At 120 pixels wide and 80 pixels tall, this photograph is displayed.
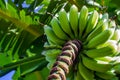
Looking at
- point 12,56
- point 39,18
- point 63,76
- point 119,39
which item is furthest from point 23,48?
point 63,76

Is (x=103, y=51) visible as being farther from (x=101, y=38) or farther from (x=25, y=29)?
(x=25, y=29)

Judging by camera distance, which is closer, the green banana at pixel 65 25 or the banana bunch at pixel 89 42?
the banana bunch at pixel 89 42

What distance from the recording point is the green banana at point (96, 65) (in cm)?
188

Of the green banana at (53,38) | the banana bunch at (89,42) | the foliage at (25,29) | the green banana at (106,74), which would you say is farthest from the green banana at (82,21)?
the foliage at (25,29)

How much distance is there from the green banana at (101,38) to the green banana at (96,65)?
0.08m

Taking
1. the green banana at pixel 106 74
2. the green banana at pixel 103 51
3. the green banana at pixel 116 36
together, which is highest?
the green banana at pixel 116 36

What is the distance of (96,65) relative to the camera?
1.89 m

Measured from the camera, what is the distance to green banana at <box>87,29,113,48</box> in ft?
6.11

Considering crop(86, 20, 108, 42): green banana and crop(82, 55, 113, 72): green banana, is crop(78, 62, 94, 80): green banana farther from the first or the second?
crop(86, 20, 108, 42): green banana

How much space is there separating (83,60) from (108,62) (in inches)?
5.9

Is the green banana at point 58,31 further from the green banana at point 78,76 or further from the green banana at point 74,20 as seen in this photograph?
the green banana at point 78,76

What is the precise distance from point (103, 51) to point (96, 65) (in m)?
0.08

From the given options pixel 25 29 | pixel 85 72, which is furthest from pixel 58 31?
pixel 25 29

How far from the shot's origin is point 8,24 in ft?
10.1
